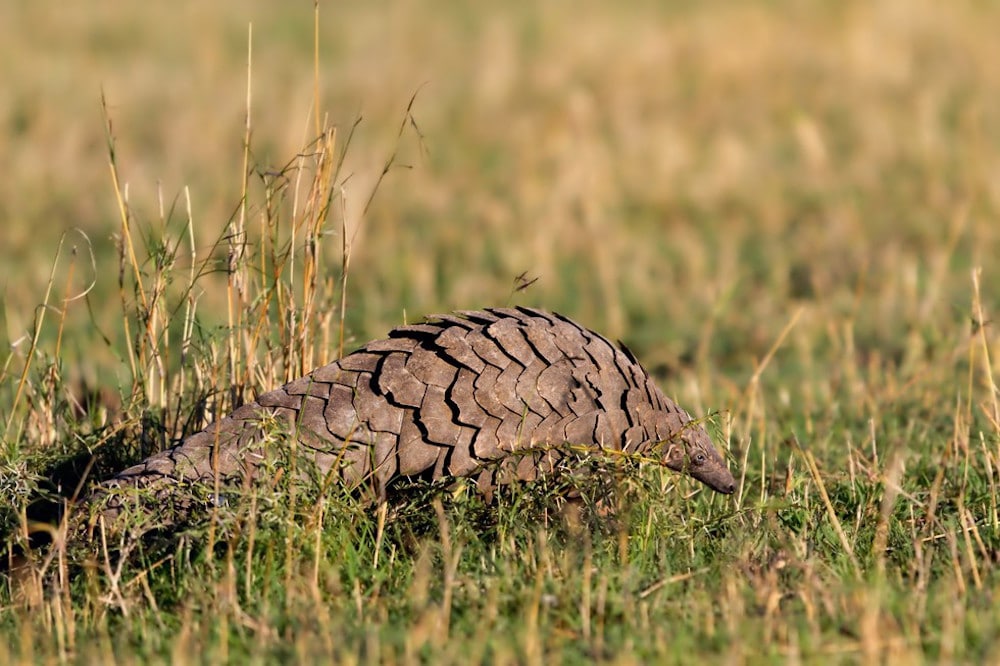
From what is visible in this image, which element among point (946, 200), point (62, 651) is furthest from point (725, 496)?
point (946, 200)

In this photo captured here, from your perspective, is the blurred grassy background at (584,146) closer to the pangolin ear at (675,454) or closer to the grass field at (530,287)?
the grass field at (530,287)

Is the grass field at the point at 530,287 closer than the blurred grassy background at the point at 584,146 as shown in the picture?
Yes

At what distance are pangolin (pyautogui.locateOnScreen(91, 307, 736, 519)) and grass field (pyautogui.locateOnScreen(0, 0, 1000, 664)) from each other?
108 millimetres

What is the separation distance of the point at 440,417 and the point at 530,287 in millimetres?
4663

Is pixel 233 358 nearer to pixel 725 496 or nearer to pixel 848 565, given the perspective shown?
pixel 725 496

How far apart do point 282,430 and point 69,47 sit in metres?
10.8

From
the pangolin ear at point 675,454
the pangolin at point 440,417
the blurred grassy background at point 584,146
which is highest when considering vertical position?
the blurred grassy background at point 584,146

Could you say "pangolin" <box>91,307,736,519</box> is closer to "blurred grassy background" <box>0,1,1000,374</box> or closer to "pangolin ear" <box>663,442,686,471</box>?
"pangolin ear" <box>663,442,686,471</box>

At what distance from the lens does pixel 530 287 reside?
8047mm

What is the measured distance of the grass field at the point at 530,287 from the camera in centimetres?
302

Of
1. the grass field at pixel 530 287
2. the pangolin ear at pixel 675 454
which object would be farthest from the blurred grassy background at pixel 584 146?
the pangolin ear at pixel 675 454

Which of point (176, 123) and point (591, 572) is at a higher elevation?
point (176, 123)

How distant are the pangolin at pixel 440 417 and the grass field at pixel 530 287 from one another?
11cm

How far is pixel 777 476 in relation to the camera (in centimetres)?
423
